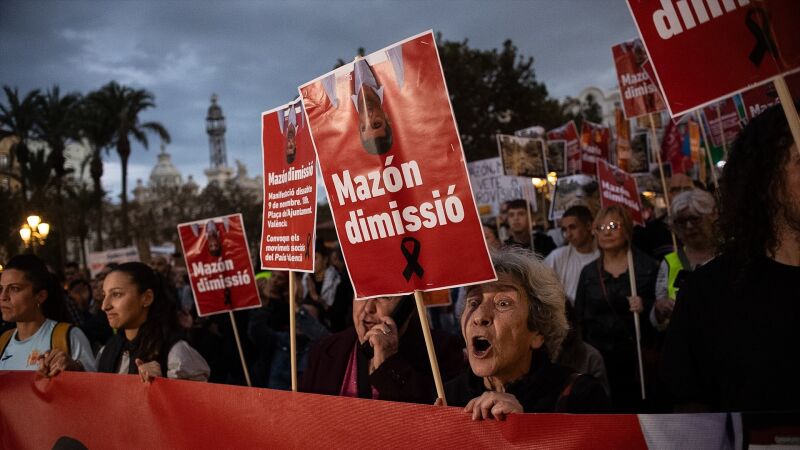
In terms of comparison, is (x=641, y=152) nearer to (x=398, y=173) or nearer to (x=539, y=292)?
(x=539, y=292)

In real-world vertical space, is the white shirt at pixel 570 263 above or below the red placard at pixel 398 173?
below

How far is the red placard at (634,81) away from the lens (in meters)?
9.02

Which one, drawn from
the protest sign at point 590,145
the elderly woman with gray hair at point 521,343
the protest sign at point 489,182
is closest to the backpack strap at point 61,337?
the elderly woman with gray hair at point 521,343

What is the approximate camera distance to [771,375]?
2.20 metres

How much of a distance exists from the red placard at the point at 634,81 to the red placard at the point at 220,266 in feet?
16.8

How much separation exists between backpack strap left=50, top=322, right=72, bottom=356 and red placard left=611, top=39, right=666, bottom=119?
6.86 metres

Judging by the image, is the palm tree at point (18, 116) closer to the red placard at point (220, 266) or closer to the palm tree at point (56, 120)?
the palm tree at point (56, 120)

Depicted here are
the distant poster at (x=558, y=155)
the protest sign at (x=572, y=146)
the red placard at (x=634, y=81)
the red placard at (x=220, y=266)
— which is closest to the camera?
the red placard at (x=220, y=266)

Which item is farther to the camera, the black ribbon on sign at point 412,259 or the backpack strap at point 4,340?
the backpack strap at point 4,340

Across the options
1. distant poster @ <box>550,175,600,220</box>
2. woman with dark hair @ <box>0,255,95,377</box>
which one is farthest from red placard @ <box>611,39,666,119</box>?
woman with dark hair @ <box>0,255,95,377</box>

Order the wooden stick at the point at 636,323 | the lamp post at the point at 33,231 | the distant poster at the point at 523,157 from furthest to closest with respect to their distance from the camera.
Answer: the lamp post at the point at 33,231 < the distant poster at the point at 523,157 < the wooden stick at the point at 636,323

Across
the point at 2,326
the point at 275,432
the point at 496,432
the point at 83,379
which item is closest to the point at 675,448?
the point at 496,432

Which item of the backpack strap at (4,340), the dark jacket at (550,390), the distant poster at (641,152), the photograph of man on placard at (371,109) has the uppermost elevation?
the photograph of man on placard at (371,109)

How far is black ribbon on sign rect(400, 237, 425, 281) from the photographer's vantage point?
2643 mm
